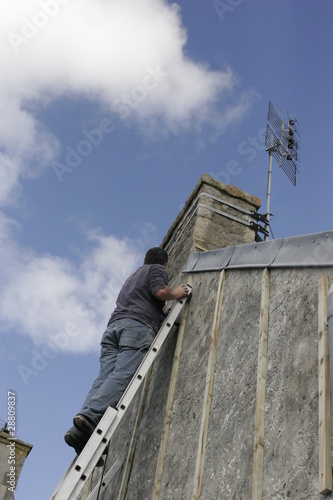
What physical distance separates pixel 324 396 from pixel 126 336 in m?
2.26

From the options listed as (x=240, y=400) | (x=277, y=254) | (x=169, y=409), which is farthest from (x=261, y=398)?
(x=169, y=409)

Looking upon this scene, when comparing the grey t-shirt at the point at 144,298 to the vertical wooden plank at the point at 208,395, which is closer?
the vertical wooden plank at the point at 208,395

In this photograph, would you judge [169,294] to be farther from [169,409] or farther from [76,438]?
[76,438]

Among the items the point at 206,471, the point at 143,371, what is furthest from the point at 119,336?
the point at 206,471

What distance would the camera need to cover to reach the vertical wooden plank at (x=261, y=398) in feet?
9.22

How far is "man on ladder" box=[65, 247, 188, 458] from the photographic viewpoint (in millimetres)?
4035

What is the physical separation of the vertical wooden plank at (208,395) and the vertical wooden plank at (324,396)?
46.1 inches

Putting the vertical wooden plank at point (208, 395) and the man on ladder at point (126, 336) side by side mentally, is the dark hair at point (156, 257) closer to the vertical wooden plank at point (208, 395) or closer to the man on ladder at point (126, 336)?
the man on ladder at point (126, 336)

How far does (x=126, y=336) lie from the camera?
4.60 m

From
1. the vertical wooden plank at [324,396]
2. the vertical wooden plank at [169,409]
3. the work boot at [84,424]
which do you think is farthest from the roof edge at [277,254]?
the work boot at [84,424]

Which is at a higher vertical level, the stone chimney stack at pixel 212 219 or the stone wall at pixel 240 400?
the stone chimney stack at pixel 212 219

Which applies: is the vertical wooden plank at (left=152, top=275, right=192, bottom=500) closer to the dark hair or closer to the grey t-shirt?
the grey t-shirt

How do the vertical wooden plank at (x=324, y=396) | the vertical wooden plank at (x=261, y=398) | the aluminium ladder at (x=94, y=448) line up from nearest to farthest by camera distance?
1. the vertical wooden plank at (x=324, y=396)
2. the vertical wooden plank at (x=261, y=398)
3. the aluminium ladder at (x=94, y=448)

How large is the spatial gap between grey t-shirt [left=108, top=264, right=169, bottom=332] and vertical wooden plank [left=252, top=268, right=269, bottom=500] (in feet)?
4.27
